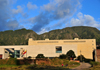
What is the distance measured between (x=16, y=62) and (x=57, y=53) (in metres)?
47.3

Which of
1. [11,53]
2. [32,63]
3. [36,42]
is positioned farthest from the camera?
[36,42]

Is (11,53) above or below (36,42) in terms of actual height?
below

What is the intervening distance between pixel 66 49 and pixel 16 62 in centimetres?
5245

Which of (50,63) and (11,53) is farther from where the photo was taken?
(11,53)

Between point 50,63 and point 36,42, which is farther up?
point 36,42

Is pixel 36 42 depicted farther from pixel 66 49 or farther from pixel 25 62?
pixel 25 62

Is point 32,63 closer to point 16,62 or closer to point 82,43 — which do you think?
point 16,62

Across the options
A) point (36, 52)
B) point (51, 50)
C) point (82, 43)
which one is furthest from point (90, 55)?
point (36, 52)

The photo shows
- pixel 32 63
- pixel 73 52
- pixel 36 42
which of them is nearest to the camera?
pixel 32 63

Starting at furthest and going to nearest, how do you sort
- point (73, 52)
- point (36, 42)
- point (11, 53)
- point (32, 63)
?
1. point (36, 42)
2. point (11, 53)
3. point (73, 52)
4. point (32, 63)

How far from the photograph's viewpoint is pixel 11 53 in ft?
367

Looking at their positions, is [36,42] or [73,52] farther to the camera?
[36,42]

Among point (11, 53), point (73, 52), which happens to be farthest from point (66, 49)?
point (11, 53)

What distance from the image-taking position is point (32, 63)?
56.6 meters
